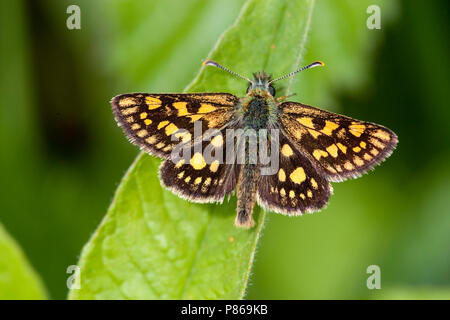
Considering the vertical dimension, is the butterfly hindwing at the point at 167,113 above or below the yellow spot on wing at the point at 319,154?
above

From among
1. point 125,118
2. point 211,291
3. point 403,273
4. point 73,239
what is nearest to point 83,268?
point 211,291

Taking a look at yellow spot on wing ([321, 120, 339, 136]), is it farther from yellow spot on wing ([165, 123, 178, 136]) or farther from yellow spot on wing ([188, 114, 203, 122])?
yellow spot on wing ([165, 123, 178, 136])

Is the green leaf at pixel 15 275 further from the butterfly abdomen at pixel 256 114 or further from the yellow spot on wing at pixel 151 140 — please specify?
the butterfly abdomen at pixel 256 114

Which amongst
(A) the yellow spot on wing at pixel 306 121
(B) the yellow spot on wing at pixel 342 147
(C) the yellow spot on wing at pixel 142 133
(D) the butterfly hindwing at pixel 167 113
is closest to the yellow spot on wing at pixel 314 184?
(B) the yellow spot on wing at pixel 342 147

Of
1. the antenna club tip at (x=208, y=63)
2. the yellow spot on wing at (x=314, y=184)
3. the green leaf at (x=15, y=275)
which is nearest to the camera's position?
the green leaf at (x=15, y=275)

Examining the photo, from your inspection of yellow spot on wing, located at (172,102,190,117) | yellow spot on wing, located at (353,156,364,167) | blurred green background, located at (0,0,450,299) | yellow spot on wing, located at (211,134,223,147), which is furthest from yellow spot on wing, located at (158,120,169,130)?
blurred green background, located at (0,0,450,299)

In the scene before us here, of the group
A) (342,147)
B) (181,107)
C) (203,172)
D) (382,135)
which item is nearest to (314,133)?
(342,147)

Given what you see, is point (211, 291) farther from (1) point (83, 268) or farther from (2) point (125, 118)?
(2) point (125, 118)
